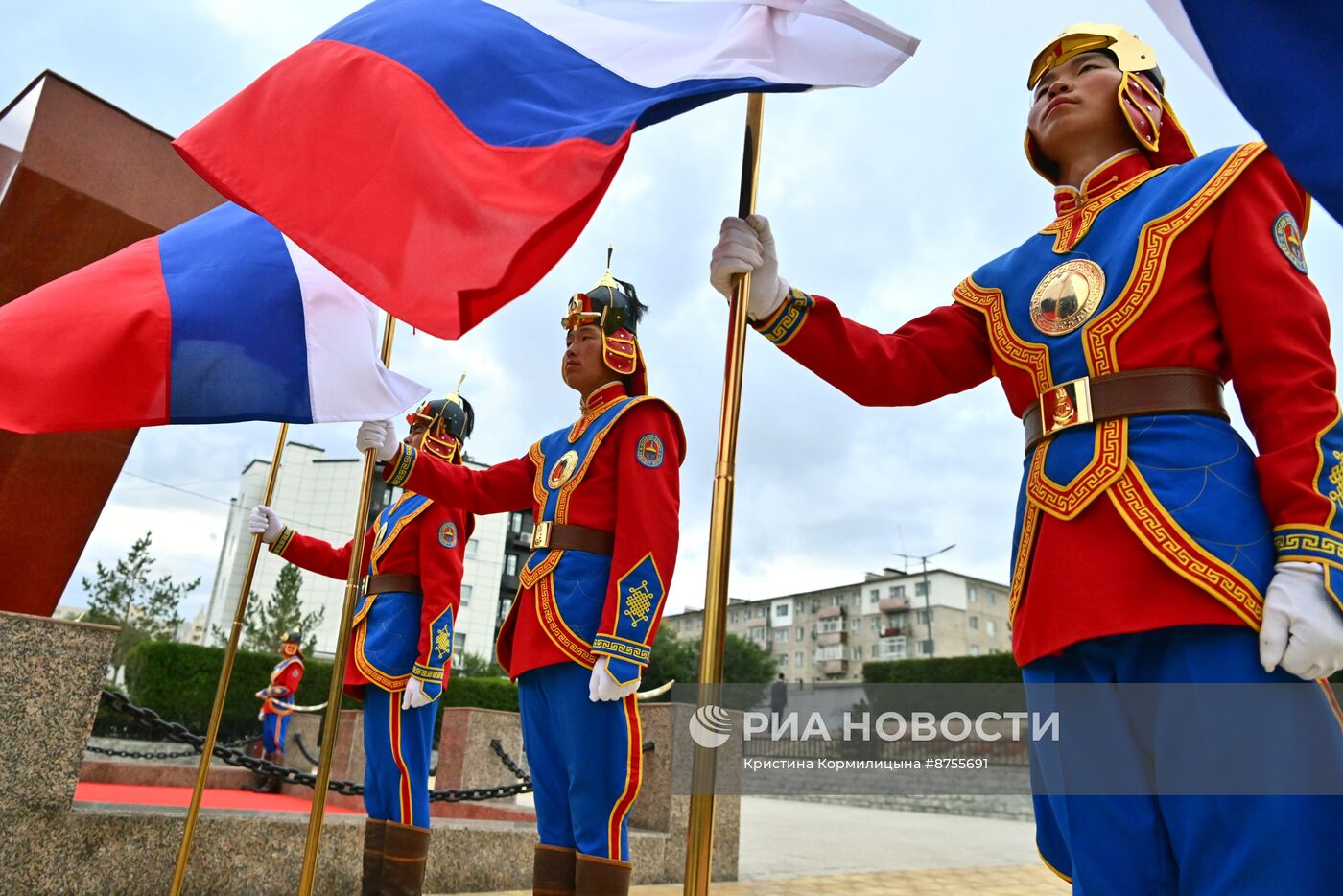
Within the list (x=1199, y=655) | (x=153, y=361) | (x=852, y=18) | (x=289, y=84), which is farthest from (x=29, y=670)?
(x=1199, y=655)

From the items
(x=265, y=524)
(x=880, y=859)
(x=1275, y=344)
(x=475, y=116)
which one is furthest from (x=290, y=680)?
(x=1275, y=344)

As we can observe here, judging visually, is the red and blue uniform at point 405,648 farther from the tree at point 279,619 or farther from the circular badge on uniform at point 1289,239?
the tree at point 279,619

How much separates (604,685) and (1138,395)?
2080 millimetres

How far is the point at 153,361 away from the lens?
4016mm

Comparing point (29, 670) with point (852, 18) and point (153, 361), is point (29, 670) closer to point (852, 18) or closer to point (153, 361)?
point (153, 361)

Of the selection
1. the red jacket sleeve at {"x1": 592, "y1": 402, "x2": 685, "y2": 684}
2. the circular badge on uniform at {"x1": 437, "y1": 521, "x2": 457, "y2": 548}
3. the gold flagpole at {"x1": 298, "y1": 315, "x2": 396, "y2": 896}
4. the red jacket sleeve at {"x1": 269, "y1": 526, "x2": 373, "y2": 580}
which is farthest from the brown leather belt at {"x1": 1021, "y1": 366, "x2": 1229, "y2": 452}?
the red jacket sleeve at {"x1": 269, "y1": 526, "x2": 373, "y2": 580}

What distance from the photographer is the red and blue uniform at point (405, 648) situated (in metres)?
5.09

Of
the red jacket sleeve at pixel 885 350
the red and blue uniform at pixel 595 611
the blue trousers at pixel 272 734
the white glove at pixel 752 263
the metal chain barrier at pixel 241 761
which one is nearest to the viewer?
the white glove at pixel 752 263

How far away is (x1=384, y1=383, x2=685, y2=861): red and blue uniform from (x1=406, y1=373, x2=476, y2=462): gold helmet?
7.12 feet

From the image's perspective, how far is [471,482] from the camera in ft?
15.0

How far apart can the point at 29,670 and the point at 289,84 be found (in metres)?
2.97

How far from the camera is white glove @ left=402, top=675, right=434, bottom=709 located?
5020mm

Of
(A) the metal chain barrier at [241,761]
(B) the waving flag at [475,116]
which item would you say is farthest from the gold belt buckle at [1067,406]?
(A) the metal chain barrier at [241,761]

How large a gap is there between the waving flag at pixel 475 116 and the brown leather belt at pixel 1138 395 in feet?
3.08
